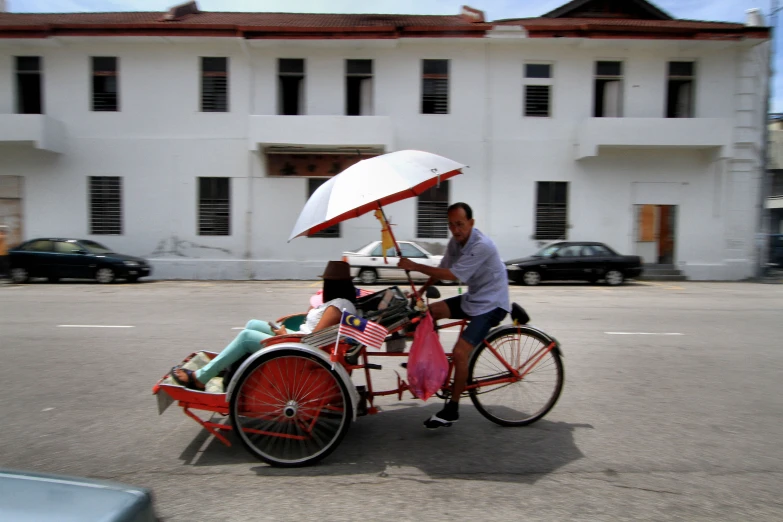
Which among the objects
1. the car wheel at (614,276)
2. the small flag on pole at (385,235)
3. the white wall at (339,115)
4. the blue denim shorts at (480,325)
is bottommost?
the car wheel at (614,276)

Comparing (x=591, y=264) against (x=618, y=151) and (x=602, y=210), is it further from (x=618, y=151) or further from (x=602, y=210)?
(x=618, y=151)

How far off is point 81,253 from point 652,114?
18.9 m

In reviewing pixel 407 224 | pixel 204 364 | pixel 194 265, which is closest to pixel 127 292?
pixel 194 265

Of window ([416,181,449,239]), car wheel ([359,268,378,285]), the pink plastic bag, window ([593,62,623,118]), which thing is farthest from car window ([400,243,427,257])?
the pink plastic bag

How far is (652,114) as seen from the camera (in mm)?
18500

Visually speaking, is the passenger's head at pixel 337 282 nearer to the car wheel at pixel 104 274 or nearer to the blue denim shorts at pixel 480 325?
the blue denim shorts at pixel 480 325

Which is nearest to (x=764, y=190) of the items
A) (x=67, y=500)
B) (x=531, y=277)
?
(x=531, y=277)

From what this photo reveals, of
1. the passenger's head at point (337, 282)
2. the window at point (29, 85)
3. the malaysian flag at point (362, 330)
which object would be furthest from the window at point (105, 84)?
the malaysian flag at point (362, 330)

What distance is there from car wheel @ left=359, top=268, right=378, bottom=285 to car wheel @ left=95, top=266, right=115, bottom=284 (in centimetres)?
717

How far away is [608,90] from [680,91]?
8.62ft

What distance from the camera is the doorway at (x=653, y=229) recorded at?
18.5m

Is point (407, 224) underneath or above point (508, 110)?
underneath

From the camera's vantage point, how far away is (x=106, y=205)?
18.1 meters

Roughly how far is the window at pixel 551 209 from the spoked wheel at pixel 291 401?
15.8m
